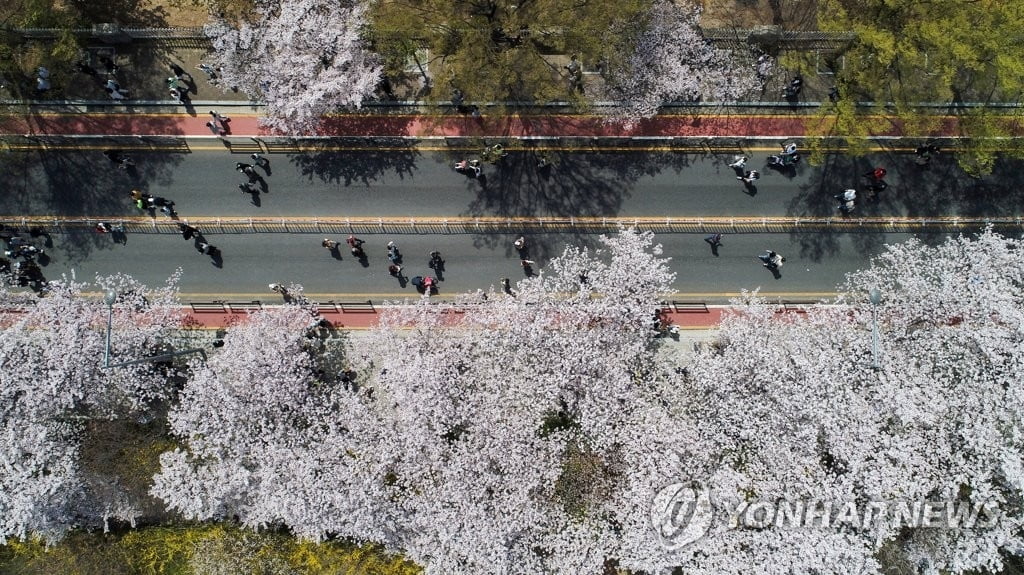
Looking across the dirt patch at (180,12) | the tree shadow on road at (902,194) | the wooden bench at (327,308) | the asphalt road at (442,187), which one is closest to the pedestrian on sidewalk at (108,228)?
the asphalt road at (442,187)

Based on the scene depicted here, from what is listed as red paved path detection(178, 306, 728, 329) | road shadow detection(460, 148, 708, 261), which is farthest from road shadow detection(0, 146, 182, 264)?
road shadow detection(460, 148, 708, 261)

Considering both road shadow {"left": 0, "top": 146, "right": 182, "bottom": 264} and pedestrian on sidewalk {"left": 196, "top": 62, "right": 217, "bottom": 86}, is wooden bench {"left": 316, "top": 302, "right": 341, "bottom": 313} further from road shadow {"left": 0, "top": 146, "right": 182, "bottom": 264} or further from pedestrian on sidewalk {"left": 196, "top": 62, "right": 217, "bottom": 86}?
pedestrian on sidewalk {"left": 196, "top": 62, "right": 217, "bottom": 86}

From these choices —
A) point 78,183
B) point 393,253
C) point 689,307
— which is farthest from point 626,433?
point 78,183

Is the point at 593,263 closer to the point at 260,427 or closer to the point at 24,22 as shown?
the point at 260,427

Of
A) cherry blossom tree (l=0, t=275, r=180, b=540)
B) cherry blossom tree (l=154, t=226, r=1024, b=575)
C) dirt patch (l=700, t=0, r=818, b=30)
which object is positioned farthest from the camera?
dirt patch (l=700, t=0, r=818, b=30)

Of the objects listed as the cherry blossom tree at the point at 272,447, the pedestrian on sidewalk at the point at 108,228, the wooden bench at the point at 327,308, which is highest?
the pedestrian on sidewalk at the point at 108,228

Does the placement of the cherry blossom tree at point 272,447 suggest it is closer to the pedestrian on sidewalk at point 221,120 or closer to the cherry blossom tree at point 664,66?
the pedestrian on sidewalk at point 221,120
